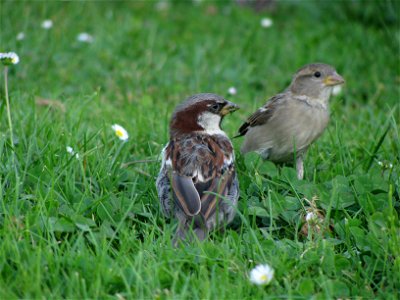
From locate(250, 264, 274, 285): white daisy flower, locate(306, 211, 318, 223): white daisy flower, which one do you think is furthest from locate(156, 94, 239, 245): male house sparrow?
locate(250, 264, 274, 285): white daisy flower

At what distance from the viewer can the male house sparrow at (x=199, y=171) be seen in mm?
4352

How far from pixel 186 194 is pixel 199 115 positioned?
2.55 feet

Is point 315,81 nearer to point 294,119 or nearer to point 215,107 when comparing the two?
point 294,119

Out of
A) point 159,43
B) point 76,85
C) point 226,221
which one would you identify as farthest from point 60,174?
point 159,43

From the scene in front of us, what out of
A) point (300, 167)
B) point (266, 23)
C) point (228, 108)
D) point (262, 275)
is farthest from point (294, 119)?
point (266, 23)

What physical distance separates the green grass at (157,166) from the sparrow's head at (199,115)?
1.25ft

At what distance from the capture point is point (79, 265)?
374 centimetres

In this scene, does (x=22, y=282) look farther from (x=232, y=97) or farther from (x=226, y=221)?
(x=232, y=97)

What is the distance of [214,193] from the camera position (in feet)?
14.4

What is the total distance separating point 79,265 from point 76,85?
385cm

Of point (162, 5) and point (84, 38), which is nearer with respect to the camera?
point (84, 38)

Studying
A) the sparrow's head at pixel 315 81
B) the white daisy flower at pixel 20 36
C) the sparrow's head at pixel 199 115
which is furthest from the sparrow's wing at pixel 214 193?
the white daisy flower at pixel 20 36

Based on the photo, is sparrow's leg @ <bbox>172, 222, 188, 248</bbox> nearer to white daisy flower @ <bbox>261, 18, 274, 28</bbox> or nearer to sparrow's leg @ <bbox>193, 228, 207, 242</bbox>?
sparrow's leg @ <bbox>193, 228, 207, 242</bbox>

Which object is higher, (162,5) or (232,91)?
(162,5)
